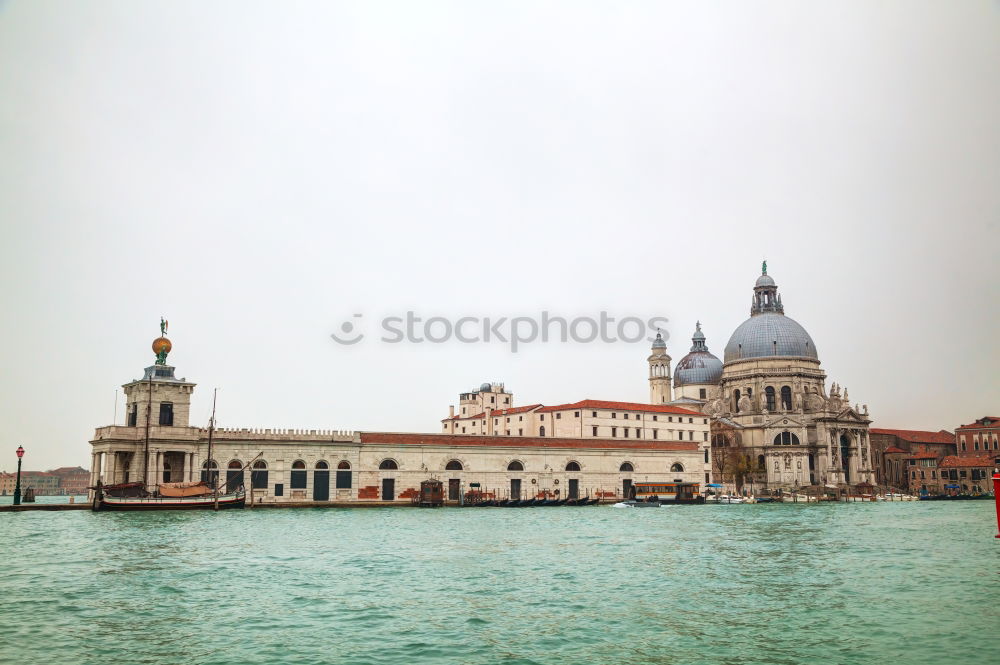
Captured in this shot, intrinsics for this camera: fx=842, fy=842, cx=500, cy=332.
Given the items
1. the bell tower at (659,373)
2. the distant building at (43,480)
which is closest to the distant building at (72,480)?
the distant building at (43,480)

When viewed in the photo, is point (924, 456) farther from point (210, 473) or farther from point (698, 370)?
point (210, 473)

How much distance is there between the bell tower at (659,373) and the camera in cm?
10062

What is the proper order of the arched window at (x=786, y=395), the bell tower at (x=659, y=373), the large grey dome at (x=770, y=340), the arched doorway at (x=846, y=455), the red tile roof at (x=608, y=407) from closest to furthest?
the red tile roof at (x=608, y=407) → the arched doorway at (x=846, y=455) → the arched window at (x=786, y=395) → the large grey dome at (x=770, y=340) → the bell tower at (x=659, y=373)

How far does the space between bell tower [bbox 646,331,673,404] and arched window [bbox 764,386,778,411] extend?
12.5 metres

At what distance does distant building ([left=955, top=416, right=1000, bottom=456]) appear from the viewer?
9881cm

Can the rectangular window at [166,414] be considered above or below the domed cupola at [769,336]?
below

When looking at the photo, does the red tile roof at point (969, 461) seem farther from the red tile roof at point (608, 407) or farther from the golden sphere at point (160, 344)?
the golden sphere at point (160, 344)

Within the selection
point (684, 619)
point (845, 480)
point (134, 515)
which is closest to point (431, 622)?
point (684, 619)

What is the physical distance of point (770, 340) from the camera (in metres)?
93.5

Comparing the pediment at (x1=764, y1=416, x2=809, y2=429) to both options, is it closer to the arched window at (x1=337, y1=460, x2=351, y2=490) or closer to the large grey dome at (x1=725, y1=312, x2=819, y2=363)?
the large grey dome at (x1=725, y1=312, x2=819, y2=363)

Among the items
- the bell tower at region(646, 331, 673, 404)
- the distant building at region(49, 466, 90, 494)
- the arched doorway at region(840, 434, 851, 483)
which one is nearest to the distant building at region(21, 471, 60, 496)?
the distant building at region(49, 466, 90, 494)

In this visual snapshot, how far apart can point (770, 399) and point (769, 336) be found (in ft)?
23.7

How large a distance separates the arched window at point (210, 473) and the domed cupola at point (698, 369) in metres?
62.4

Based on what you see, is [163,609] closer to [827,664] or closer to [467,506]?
[827,664]
